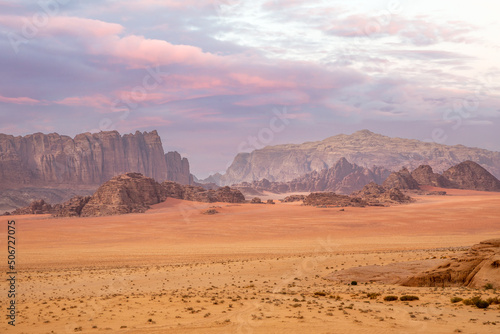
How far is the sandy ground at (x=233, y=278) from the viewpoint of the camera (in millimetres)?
13742

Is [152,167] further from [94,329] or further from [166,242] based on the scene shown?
[94,329]

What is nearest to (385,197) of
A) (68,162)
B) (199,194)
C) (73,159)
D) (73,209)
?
(199,194)

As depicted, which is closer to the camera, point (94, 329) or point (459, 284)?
point (94, 329)

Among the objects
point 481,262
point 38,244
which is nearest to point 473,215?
point 481,262

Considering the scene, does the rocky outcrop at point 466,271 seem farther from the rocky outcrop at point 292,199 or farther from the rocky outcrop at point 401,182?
the rocky outcrop at point 401,182

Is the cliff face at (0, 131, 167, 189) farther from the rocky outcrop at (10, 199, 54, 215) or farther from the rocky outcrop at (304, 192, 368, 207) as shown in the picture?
the rocky outcrop at (304, 192, 368, 207)

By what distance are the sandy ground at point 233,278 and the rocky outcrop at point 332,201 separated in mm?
21386

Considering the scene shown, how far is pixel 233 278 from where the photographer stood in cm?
2523

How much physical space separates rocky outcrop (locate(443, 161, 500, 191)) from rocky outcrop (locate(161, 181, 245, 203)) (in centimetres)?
7207

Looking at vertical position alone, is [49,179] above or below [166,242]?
above

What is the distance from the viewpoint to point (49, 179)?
519 ft

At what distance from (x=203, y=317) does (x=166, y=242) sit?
120 ft

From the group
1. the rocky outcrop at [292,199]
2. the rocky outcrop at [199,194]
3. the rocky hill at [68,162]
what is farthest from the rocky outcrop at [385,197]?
the rocky hill at [68,162]

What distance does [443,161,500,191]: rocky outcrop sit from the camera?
13612 centimetres
